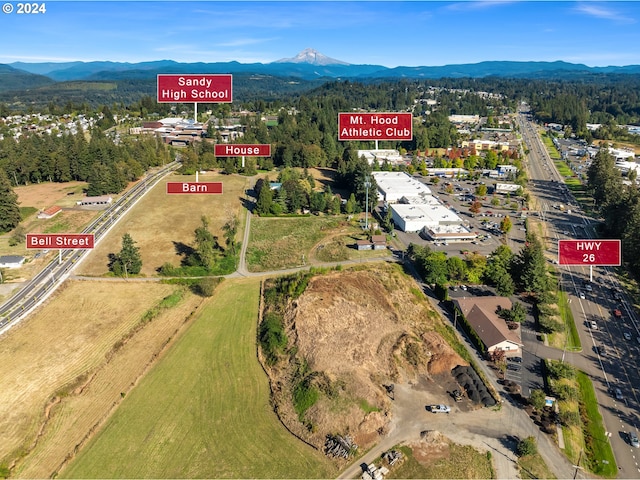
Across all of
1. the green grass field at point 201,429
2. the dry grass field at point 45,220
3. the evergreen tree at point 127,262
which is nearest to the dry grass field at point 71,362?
the green grass field at point 201,429

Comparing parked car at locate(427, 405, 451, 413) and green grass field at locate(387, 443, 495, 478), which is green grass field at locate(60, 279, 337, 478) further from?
parked car at locate(427, 405, 451, 413)

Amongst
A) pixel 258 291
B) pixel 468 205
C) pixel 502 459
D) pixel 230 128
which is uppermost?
pixel 230 128

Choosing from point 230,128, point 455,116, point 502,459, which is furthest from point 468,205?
point 455,116

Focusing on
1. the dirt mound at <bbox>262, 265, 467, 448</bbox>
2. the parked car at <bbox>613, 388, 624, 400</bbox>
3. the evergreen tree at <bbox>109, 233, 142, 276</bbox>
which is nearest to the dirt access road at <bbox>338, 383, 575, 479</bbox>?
the dirt mound at <bbox>262, 265, 467, 448</bbox>

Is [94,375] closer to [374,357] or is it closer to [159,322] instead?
[159,322]

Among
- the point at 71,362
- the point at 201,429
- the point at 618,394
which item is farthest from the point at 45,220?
the point at 618,394

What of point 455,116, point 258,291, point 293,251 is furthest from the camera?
point 455,116
